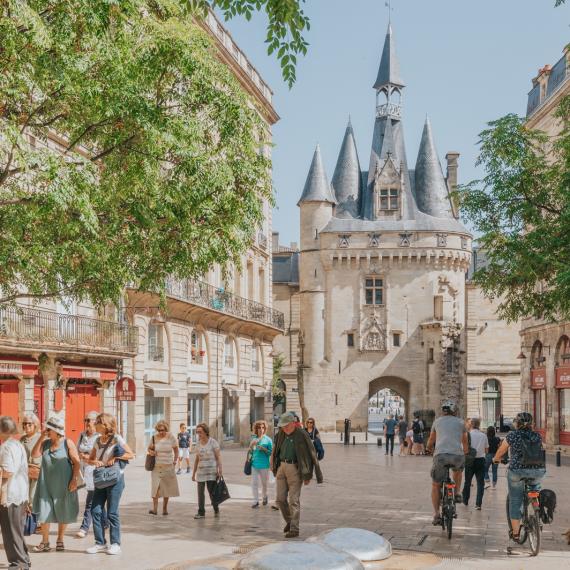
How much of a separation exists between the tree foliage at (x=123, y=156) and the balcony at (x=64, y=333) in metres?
8.41

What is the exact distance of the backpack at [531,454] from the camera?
11.0m

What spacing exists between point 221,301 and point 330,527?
2239 centimetres

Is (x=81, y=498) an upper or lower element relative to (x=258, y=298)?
lower

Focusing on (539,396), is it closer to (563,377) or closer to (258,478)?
(563,377)

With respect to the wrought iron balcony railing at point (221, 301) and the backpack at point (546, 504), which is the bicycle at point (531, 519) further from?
the wrought iron balcony railing at point (221, 301)

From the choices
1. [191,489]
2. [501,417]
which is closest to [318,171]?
[501,417]

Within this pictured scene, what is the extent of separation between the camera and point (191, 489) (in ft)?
60.6

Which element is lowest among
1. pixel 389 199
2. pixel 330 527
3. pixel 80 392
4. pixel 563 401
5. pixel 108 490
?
pixel 330 527

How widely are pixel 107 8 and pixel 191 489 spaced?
11.1m

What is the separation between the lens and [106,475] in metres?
11.1

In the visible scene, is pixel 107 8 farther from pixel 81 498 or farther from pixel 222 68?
pixel 81 498

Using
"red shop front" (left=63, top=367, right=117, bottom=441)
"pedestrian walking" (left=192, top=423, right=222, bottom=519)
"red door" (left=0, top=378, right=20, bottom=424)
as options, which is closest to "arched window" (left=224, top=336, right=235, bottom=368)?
"red shop front" (left=63, top=367, right=117, bottom=441)

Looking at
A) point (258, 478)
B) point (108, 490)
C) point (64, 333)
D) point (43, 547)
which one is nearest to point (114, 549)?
point (108, 490)

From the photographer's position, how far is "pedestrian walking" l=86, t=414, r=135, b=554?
10.8 meters
